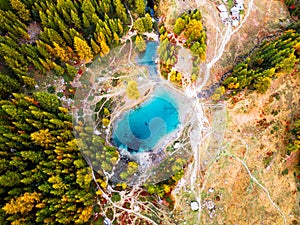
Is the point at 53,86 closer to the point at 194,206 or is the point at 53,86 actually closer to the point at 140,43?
the point at 140,43

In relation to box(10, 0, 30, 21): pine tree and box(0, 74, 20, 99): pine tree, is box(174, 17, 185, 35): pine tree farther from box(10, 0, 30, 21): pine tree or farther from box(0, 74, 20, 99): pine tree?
box(0, 74, 20, 99): pine tree

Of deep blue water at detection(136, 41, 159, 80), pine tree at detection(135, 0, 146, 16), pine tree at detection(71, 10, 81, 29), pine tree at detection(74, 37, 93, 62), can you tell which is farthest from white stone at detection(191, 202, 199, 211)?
pine tree at detection(71, 10, 81, 29)

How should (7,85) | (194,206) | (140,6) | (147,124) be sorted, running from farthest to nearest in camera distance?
(140,6) → (147,124) → (194,206) → (7,85)

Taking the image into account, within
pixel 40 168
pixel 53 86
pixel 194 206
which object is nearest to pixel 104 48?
pixel 53 86

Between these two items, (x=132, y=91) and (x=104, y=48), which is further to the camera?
(x=104, y=48)

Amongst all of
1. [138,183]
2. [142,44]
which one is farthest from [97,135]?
[142,44]

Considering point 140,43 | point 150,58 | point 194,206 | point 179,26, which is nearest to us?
point 194,206
